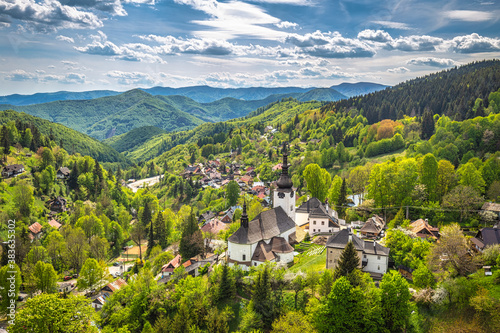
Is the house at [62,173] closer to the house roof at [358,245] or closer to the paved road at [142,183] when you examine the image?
the paved road at [142,183]

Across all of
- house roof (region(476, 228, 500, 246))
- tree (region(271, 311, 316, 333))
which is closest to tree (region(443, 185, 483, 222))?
house roof (region(476, 228, 500, 246))

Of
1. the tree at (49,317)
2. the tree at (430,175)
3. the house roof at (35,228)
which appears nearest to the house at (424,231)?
the tree at (430,175)

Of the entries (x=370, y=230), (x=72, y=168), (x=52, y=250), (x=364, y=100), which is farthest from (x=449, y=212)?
(x=364, y=100)

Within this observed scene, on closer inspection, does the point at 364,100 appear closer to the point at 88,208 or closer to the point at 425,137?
the point at 425,137

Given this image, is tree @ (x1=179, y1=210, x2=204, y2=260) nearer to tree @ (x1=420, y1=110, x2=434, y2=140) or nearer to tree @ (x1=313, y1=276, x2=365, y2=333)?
tree @ (x1=313, y1=276, x2=365, y2=333)

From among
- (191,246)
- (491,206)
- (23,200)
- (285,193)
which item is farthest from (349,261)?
(23,200)
